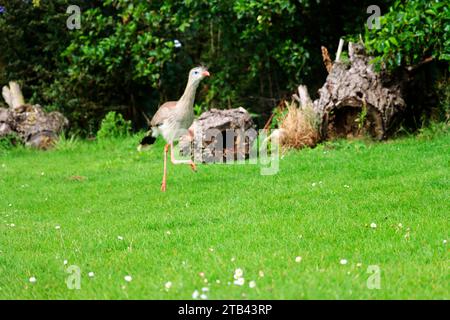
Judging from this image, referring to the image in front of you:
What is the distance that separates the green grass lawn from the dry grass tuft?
48cm

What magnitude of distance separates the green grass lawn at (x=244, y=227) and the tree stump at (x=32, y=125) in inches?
137

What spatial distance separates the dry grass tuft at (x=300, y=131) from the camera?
37.7 feet

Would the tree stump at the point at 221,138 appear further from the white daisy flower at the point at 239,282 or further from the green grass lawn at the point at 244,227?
the white daisy flower at the point at 239,282

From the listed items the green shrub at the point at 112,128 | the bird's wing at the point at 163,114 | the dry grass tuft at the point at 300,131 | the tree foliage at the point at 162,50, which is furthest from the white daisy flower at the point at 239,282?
the green shrub at the point at 112,128

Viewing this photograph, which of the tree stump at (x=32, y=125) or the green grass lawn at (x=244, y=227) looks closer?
the green grass lawn at (x=244, y=227)

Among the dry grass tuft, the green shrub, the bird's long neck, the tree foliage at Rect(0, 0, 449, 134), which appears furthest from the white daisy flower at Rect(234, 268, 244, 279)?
the green shrub

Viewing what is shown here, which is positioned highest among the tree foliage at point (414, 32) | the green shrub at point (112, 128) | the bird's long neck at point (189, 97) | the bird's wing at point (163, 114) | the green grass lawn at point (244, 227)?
the tree foliage at point (414, 32)

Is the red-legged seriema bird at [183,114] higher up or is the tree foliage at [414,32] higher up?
the tree foliage at [414,32]

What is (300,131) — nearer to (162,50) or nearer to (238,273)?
(162,50)

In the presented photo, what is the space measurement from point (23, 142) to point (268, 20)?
19.8ft

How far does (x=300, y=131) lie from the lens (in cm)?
1151

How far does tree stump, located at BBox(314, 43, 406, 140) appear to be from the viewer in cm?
1122

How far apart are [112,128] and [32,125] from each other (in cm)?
174
